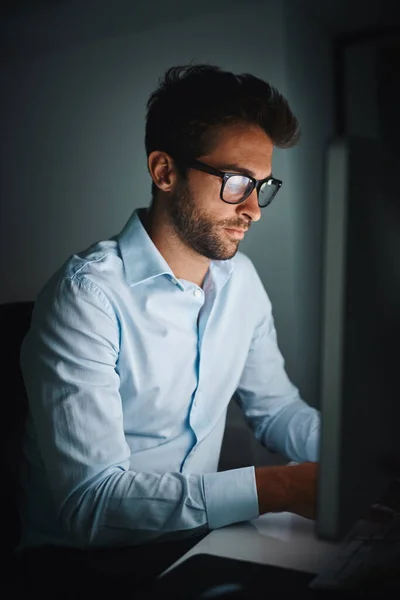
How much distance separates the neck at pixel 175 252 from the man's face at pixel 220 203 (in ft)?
0.05

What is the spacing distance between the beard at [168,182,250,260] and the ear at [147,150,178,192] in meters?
0.07

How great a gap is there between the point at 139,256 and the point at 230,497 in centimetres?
58

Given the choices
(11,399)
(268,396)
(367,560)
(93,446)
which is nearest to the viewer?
(367,560)

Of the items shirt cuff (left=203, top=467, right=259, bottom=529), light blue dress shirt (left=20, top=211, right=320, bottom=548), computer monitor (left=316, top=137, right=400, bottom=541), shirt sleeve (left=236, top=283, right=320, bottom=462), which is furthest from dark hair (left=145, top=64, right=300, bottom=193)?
computer monitor (left=316, top=137, right=400, bottom=541)

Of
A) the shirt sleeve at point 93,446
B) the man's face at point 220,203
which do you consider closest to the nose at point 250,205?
the man's face at point 220,203

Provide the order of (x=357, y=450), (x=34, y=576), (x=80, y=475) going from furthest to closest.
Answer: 1. (x=34, y=576)
2. (x=80, y=475)
3. (x=357, y=450)

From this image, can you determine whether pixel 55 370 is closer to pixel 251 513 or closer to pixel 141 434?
pixel 141 434

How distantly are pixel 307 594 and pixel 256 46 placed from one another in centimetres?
189

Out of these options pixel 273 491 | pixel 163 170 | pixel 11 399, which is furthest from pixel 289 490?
pixel 163 170

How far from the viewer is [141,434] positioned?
140 cm

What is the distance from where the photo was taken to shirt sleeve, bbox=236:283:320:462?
59.5 inches

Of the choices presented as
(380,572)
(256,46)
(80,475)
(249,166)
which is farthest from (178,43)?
(380,572)

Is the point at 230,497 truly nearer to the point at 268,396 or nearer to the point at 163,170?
the point at 268,396

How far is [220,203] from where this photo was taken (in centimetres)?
154
